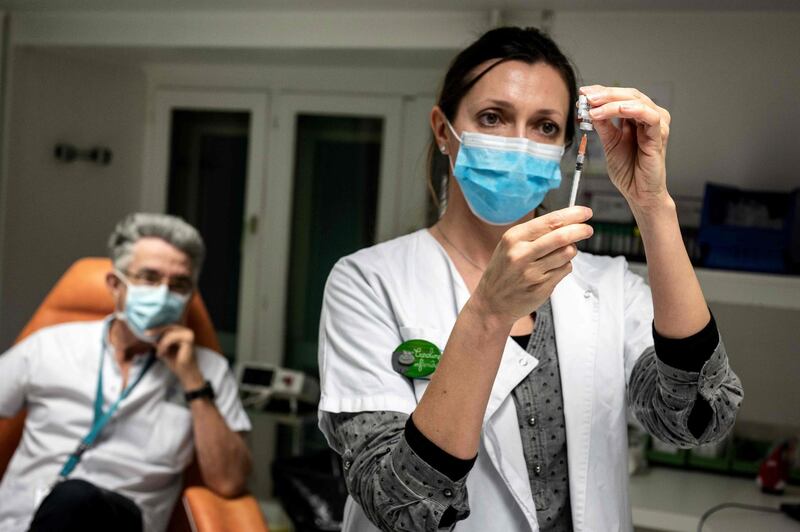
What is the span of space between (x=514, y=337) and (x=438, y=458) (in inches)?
14.0

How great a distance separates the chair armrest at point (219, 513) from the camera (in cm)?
215

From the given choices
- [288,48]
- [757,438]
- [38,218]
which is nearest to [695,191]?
[757,438]

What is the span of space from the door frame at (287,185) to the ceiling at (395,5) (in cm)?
65

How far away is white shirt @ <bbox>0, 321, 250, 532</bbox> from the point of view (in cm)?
229

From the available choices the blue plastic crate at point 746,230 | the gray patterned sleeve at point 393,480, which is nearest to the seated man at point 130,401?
the gray patterned sleeve at point 393,480

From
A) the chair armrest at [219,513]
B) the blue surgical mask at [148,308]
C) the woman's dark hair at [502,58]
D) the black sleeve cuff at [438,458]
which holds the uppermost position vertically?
the woman's dark hair at [502,58]

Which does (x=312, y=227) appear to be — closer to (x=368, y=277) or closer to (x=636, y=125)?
(x=368, y=277)

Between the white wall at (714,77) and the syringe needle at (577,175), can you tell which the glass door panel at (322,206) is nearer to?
the white wall at (714,77)

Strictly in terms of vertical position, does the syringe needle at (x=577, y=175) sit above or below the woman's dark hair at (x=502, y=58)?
below

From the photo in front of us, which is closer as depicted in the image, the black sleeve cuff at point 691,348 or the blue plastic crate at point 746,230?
the black sleeve cuff at point 691,348

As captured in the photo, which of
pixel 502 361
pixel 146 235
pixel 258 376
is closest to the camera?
pixel 502 361

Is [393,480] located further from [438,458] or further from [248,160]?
[248,160]

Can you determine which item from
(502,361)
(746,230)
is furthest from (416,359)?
(746,230)

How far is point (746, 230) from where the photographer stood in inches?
93.0
